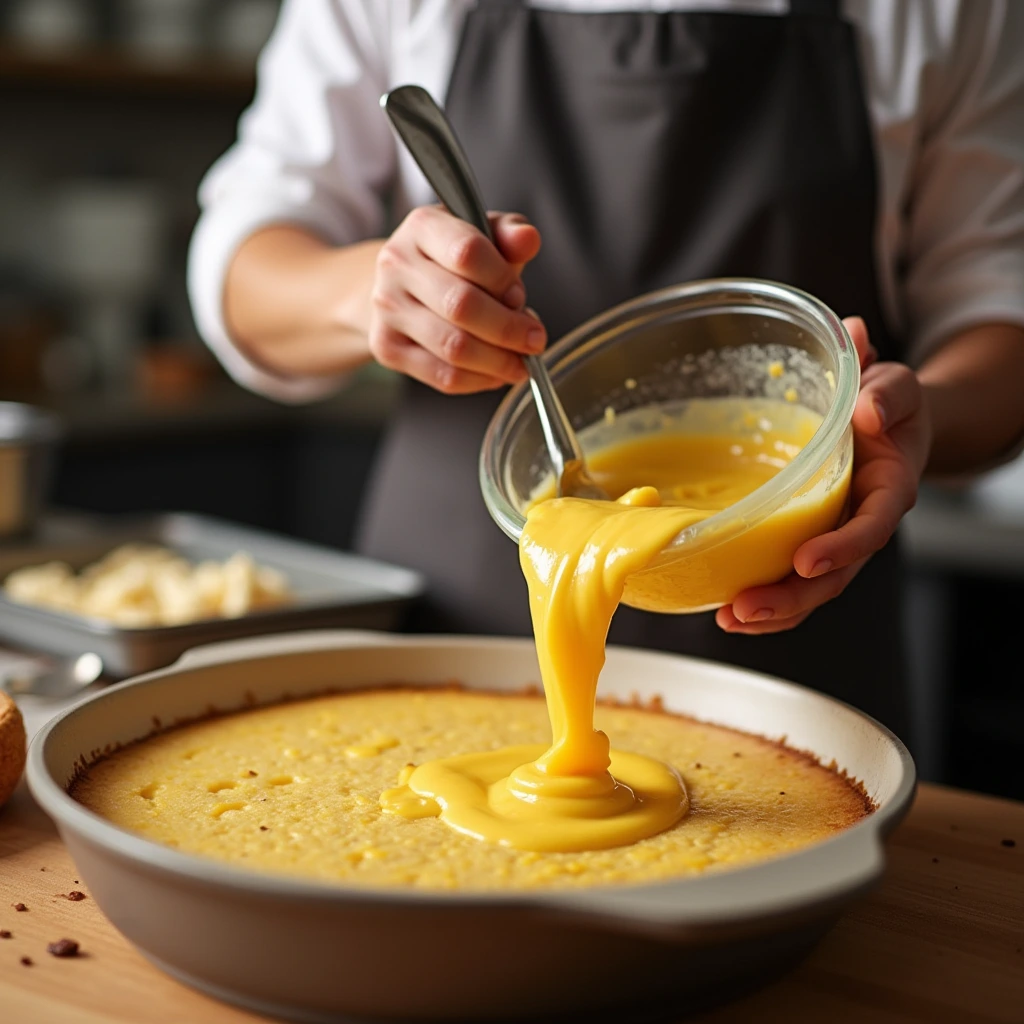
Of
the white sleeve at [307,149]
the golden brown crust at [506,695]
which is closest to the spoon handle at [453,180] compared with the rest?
the golden brown crust at [506,695]

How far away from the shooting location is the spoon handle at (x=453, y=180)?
A: 1090 mm

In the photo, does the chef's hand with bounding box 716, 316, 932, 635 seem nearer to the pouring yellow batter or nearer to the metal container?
the pouring yellow batter

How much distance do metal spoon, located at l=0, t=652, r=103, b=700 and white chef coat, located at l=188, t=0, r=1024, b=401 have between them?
1.59 feet

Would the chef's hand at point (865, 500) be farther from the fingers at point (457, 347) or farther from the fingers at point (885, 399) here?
the fingers at point (457, 347)

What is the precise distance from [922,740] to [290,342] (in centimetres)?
148

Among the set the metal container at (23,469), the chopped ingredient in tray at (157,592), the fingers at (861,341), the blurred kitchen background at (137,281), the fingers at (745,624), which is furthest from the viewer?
the blurred kitchen background at (137,281)

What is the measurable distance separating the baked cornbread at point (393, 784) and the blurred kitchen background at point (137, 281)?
5.82 ft

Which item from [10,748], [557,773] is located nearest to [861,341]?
[557,773]

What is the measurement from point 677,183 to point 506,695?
61 centimetres

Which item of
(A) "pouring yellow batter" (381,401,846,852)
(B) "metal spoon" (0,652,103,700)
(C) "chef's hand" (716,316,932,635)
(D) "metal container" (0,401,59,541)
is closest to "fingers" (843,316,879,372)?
(C) "chef's hand" (716,316,932,635)

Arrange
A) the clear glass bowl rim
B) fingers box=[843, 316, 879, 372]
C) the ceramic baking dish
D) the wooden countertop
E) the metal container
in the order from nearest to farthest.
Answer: the ceramic baking dish → the wooden countertop → the clear glass bowl rim → fingers box=[843, 316, 879, 372] → the metal container

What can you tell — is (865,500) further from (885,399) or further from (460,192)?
(460,192)

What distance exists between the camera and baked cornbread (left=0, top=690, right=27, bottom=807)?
99 cm

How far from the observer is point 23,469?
1832 millimetres
